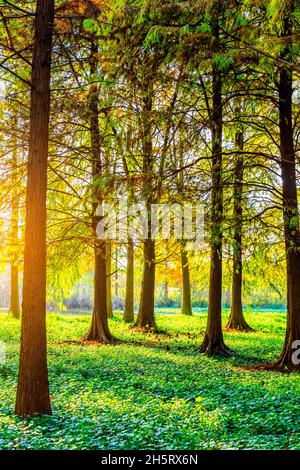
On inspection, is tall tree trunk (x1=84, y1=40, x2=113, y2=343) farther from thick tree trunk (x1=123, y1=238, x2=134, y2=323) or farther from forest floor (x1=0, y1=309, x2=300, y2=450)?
thick tree trunk (x1=123, y1=238, x2=134, y2=323)

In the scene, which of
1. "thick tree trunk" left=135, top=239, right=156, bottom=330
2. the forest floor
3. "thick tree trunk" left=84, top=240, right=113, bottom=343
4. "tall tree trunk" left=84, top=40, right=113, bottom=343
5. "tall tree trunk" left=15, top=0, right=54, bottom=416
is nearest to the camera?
the forest floor

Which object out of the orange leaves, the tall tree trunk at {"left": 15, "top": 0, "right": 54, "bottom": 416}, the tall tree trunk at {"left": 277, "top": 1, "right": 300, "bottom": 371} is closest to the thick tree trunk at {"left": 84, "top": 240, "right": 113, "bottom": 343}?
the tall tree trunk at {"left": 277, "top": 1, "right": 300, "bottom": 371}

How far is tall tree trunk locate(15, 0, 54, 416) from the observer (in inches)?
234

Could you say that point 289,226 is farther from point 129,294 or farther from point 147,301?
point 129,294

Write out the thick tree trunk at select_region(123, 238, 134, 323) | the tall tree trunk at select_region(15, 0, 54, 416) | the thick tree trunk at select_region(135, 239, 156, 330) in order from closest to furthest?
the tall tree trunk at select_region(15, 0, 54, 416) → the thick tree trunk at select_region(135, 239, 156, 330) → the thick tree trunk at select_region(123, 238, 134, 323)

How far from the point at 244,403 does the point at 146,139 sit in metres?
5.44

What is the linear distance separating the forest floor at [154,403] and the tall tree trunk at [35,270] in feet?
1.14

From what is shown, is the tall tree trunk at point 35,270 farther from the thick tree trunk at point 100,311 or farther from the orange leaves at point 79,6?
the thick tree trunk at point 100,311

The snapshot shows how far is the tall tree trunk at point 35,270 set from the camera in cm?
594

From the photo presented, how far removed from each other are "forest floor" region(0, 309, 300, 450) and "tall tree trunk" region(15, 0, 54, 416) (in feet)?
A: 1.14

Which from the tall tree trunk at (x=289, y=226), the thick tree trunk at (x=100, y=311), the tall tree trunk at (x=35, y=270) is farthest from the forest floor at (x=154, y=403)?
the thick tree trunk at (x=100, y=311)
